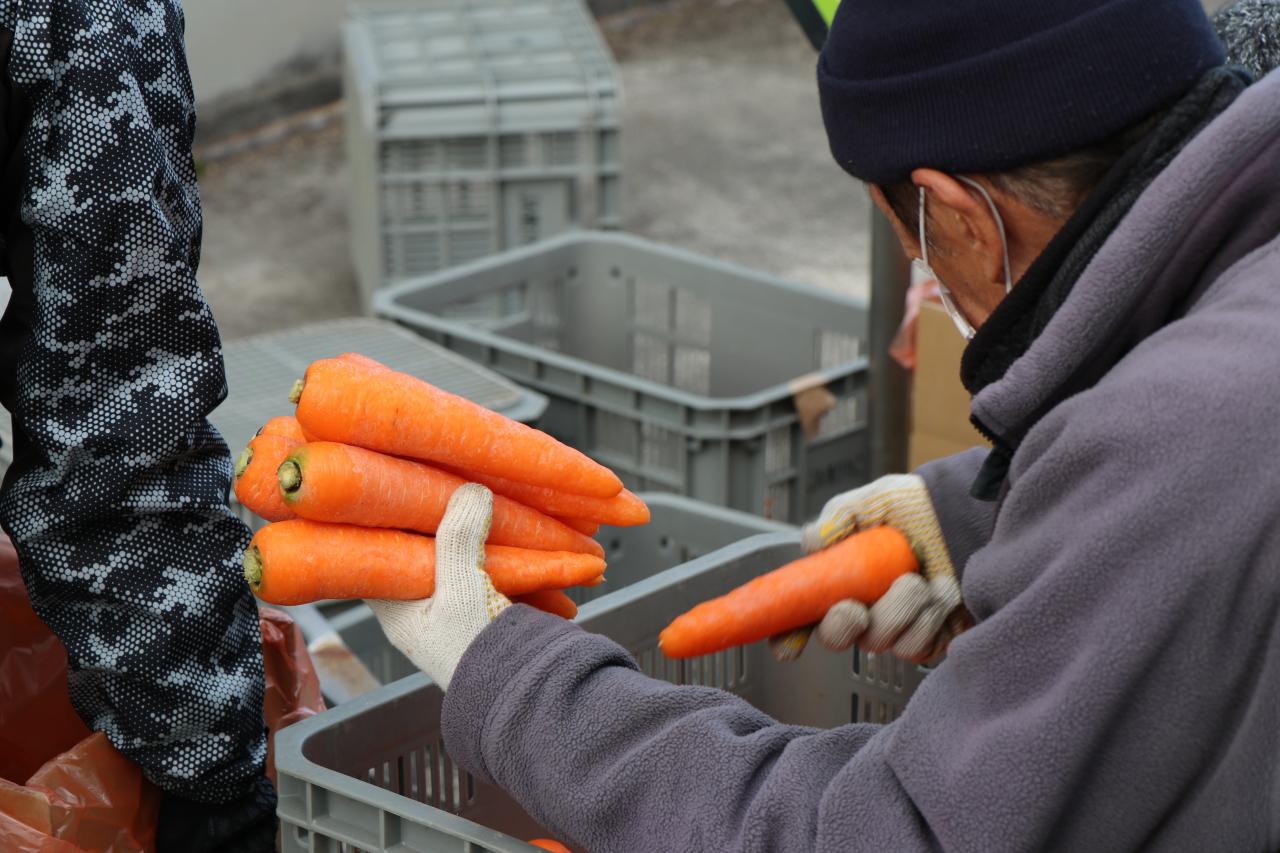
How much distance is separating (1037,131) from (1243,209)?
0.54 feet

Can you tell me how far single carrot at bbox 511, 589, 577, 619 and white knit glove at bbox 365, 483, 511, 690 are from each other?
4.1 inches

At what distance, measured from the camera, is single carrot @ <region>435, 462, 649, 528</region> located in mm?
1390

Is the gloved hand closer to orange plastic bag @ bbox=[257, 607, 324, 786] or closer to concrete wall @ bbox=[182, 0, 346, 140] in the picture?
orange plastic bag @ bbox=[257, 607, 324, 786]

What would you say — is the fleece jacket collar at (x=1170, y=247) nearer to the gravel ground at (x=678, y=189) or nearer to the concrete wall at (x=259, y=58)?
the gravel ground at (x=678, y=189)

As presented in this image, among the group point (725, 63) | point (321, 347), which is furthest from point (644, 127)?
point (321, 347)

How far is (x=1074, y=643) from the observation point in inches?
32.2

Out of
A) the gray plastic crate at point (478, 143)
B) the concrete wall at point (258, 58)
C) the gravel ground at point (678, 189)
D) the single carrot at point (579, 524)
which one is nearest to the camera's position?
the single carrot at point (579, 524)

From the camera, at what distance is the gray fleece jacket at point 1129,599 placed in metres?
0.77

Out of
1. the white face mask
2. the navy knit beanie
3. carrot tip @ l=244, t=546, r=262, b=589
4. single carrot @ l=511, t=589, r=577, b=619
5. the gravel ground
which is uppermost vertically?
the navy knit beanie

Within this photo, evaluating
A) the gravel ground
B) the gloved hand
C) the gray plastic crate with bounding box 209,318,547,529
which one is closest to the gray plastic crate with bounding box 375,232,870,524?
the gray plastic crate with bounding box 209,318,547,529

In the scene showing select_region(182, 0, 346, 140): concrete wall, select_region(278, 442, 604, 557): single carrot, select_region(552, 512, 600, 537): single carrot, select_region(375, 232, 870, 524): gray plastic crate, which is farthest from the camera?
select_region(182, 0, 346, 140): concrete wall

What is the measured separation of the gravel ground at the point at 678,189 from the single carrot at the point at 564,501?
348 cm

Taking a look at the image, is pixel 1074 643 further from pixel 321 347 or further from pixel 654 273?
pixel 654 273

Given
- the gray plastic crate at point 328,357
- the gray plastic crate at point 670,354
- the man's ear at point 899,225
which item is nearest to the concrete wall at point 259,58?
the gray plastic crate at point 670,354
